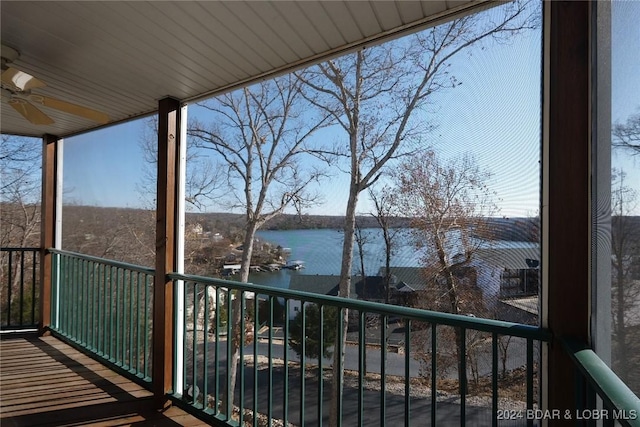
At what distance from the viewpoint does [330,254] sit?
3.73 meters

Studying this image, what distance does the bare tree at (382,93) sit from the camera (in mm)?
3314

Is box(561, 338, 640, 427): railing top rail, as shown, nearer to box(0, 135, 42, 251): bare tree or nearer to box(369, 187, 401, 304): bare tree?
box(369, 187, 401, 304): bare tree

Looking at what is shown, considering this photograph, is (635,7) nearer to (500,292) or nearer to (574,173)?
(574,173)

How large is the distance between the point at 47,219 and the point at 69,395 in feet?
7.68

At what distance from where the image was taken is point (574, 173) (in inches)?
47.4

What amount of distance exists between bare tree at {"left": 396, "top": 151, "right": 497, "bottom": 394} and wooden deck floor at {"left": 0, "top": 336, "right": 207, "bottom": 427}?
2.06 m

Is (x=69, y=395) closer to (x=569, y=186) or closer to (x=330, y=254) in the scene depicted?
(x=330, y=254)

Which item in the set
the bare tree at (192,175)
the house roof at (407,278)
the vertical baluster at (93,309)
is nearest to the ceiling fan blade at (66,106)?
the vertical baluster at (93,309)

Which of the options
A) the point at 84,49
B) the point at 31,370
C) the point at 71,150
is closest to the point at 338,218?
the point at 84,49

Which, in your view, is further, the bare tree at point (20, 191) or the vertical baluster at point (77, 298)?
the bare tree at point (20, 191)

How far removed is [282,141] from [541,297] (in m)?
4.35

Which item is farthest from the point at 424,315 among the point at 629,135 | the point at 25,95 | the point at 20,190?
the point at 20,190

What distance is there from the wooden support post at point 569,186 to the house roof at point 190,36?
1.85 feet

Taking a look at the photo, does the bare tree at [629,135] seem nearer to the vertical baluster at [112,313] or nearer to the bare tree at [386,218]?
the bare tree at [386,218]
